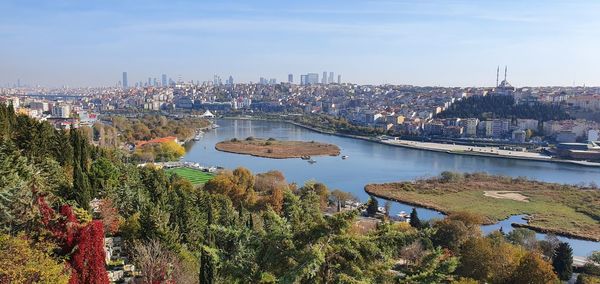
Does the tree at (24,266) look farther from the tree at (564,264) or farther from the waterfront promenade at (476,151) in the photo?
the waterfront promenade at (476,151)

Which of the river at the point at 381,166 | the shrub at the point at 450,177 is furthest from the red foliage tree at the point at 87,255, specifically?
the shrub at the point at 450,177

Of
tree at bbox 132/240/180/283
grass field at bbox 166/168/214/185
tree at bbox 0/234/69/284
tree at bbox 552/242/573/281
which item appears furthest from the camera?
grass field at bbox 166/168/214/185

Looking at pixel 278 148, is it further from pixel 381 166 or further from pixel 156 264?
pixel 156 264

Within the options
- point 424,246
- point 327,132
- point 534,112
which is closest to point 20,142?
point 424,246

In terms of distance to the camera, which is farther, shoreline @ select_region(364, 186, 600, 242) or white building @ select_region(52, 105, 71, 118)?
white building @ select_region(52, 105, 71, 118)

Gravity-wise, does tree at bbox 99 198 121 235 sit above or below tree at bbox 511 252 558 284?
above

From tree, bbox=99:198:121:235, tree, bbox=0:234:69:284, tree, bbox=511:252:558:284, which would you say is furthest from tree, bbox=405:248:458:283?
tree, bbox=99:198:121:235

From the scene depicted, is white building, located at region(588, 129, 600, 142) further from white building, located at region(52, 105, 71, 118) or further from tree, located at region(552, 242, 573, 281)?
white building, located at region(52, 105, 71, 118)
